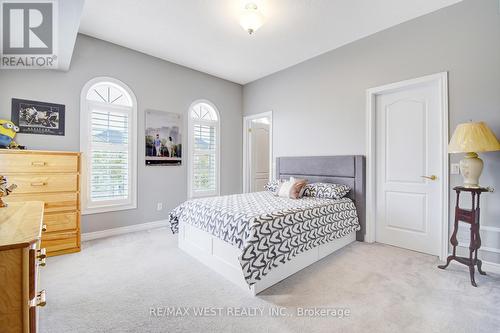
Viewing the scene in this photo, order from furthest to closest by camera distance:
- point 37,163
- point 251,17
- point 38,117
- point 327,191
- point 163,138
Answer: point 163,138, point 327,191, point 38,117, point 37,163, point 251,17

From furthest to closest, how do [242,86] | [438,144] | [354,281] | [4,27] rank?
[242,86], [438,144], [4,27], [354,281]

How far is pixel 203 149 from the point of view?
459 centimetres

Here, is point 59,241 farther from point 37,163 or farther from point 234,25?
point 234,25

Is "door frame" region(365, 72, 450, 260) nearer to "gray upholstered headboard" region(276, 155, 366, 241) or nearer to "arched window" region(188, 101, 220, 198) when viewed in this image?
"gray upholstered headboard" region(276, 155, 366, 241)

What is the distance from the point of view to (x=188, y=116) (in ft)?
14.1

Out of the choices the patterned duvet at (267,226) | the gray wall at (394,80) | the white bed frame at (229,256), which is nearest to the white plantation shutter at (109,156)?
the patterned duvet at (267,226)

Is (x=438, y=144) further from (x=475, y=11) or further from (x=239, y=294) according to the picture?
(x=239, y=294)

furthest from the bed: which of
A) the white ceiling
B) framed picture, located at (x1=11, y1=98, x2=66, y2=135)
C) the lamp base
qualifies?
framed picture, located at (x1=11, y1=98, x2=66, y2=135)

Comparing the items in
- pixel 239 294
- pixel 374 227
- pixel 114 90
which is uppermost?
pixel 114 90

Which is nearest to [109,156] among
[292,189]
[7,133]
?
[7,133]

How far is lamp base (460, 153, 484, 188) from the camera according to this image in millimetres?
A: 2229

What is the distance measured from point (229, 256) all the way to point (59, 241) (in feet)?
6.80

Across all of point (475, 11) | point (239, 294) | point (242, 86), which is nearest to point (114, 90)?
point (242, 86)

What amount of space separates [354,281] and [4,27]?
13.8ft
